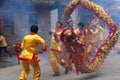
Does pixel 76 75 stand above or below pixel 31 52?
below

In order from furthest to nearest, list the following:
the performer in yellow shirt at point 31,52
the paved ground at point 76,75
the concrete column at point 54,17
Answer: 1. the concrete column at point 54,17
2. the paved ground at point 76,75
3. the performer in yellow shirt at point 31,52

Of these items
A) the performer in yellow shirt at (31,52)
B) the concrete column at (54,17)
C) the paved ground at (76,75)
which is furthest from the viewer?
the concrete column at (54,17)

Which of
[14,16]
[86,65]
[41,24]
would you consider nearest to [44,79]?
[86,65]

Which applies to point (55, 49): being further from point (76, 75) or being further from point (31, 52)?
point (31, 52)

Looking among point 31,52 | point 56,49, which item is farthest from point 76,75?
point 31,52

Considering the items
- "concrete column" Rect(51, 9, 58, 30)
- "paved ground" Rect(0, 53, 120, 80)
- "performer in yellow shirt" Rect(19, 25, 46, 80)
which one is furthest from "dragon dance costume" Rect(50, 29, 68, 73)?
"concrete column" Rect(51, 9, 58, 30)

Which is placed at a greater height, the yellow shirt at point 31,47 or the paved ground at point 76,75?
the yellow shirt at point 31,47

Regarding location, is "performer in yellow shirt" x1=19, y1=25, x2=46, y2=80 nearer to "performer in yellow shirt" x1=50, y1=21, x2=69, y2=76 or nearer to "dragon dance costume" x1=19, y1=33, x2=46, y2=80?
"dragon dance costume" x1=19, y1=33, x2=46, y2=80

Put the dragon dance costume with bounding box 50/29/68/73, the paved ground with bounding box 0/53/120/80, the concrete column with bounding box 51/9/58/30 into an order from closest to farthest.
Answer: the paved ground with bounding box 0/53/120/80 → the dragon dance costume with bounding box 50/29/68/73 → the concrete column with bounding box 51/9/58/30

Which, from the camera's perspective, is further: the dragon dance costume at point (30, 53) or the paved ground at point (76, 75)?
the paved ground at point (76, 75)

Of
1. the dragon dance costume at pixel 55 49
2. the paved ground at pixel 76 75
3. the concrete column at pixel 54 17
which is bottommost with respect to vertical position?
the paved ground at pixel 76 75

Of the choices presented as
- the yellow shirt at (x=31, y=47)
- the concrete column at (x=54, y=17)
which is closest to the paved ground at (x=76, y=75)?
the yellow shirt at (x=31, y=47)

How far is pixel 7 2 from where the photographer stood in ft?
50.5

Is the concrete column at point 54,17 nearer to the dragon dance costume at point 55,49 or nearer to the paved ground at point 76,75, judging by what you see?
the paved ground at point 76,75
